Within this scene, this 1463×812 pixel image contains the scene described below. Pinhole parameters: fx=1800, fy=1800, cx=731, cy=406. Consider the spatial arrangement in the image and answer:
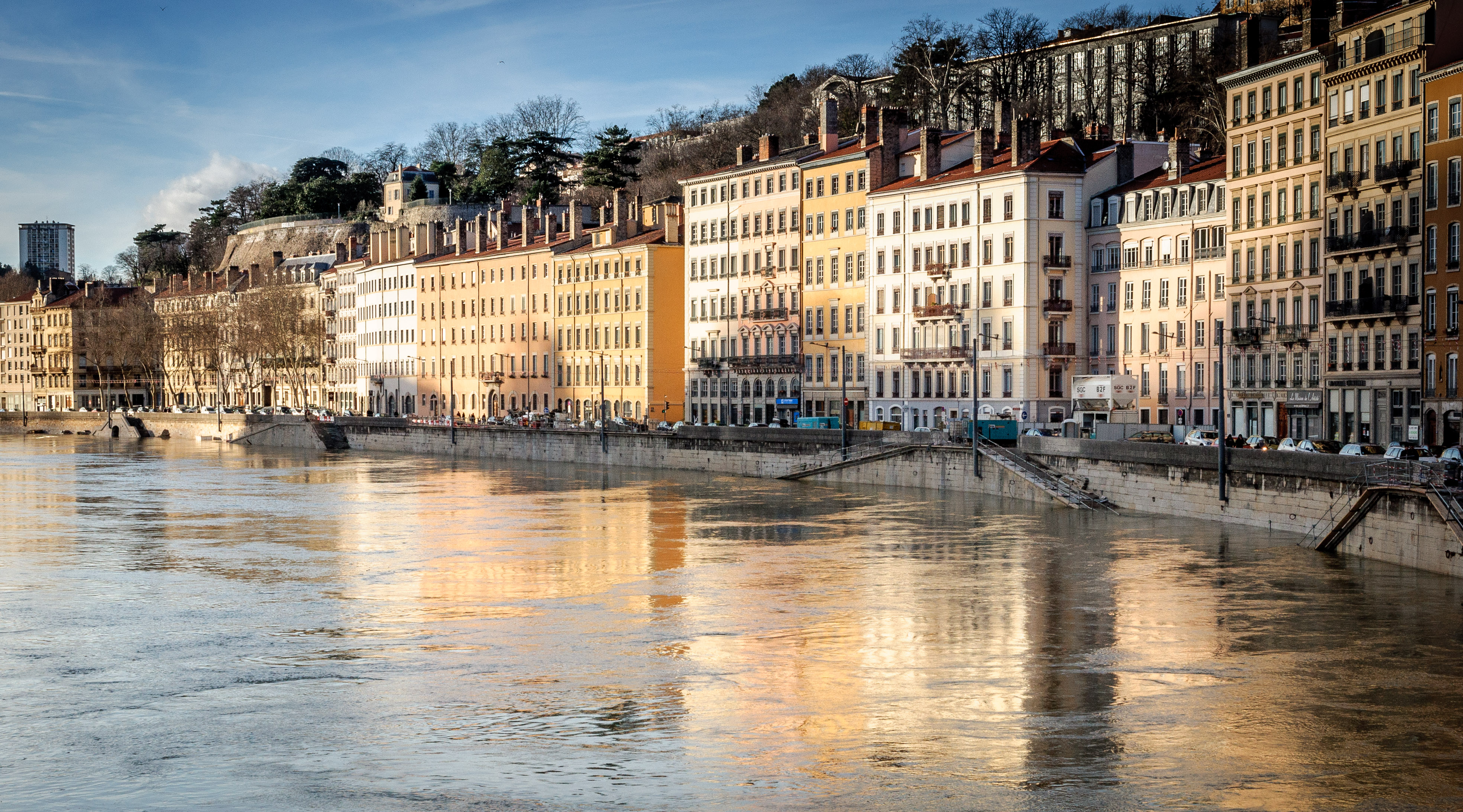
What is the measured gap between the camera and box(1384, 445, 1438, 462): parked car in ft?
168

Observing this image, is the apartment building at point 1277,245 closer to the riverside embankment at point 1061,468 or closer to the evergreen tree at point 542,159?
the riverside embankment at point 1061,468

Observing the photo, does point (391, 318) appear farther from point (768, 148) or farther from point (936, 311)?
point (936, 311)

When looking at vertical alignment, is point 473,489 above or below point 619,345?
below

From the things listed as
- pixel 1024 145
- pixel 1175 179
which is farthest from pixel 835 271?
pixel 1175 179

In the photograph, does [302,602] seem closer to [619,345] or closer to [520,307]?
[619,345]

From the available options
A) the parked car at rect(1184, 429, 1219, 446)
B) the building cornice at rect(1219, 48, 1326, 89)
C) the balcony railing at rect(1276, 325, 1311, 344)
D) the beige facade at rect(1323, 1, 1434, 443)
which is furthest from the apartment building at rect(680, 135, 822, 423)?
the beige facade at rect(1323, 1, 1434, 443)

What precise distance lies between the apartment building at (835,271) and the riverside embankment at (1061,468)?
40.6ft

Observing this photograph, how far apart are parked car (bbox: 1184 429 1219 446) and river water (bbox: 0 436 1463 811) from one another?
855cm

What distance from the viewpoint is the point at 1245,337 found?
248 feet

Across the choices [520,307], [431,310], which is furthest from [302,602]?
[431,310]

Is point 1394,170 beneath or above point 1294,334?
above

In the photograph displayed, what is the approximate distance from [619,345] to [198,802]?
92054mm

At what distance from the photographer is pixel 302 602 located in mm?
40875

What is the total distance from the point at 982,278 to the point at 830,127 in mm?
16431
